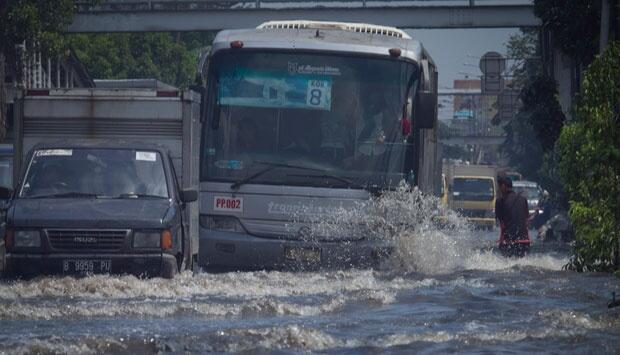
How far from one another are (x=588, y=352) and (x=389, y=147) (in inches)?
284

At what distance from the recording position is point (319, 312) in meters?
13.4

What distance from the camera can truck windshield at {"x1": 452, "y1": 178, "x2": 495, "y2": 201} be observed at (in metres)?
60.1

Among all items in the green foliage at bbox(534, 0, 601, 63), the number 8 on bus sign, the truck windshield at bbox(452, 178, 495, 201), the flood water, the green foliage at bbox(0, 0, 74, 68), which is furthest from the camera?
the truck windshield at bbox(452, 178, 495, 201)

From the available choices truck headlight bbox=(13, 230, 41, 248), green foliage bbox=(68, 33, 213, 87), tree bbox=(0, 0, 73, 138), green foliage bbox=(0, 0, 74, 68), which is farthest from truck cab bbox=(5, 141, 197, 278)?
green foliage bbox=(68, 33, 213, 87)

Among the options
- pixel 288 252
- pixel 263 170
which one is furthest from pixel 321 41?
pixel 288 252

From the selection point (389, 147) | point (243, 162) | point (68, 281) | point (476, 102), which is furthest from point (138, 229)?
point (476, 102)

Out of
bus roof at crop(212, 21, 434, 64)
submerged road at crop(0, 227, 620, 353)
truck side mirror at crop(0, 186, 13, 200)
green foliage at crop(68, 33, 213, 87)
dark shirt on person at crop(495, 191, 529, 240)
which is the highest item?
green foliage at crop(68, 33, 213, 87)

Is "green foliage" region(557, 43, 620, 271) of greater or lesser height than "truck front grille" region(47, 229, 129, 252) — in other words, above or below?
above

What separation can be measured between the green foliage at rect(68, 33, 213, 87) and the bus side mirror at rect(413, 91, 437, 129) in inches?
1638

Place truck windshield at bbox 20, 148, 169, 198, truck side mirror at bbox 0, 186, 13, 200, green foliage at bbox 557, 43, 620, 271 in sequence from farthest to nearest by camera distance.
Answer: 1. green foliage at bbox 557, 43, 620, 271
2. truck windshield at bbox 20, 148, 169, 198
3. truck side mirror at bbox 0, 186, 13, 200

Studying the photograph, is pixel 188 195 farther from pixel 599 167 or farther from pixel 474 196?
pixel 474 196

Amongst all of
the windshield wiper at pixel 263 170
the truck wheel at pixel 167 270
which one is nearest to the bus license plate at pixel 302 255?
the windshield wiper at pixel 263 170

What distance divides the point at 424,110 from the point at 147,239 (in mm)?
4367

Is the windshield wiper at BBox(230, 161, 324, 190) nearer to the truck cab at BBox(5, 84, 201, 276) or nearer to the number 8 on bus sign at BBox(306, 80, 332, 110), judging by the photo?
the truck cab at BBox(5, 84, 201, 276)
